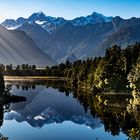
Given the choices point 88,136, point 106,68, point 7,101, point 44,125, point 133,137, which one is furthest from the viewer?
point 106,68

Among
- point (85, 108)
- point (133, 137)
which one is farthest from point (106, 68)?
point (133, 137)

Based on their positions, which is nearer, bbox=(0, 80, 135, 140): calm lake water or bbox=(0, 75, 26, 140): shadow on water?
bbox=(0, 80, 135, 140): calm lake water

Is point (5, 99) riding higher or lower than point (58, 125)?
higher

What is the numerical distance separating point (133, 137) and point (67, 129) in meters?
70.0

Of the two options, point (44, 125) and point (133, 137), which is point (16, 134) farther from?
point (133, 137)

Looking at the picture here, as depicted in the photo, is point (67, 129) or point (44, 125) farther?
point (44, 125)

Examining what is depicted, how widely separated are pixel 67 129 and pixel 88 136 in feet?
46.6

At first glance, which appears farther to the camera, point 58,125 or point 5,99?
point 5,99

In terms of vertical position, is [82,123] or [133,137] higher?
[133,137]

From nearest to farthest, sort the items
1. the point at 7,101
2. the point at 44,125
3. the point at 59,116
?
1. the point at 44,125
2. the point at 59,116
3. the point at 7,101

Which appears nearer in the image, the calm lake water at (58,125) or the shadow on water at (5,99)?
the calm lake water at (58,125)

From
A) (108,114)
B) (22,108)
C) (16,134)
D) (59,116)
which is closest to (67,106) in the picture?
(22,108)

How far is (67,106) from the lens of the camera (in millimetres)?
176875

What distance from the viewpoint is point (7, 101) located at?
172 meters
